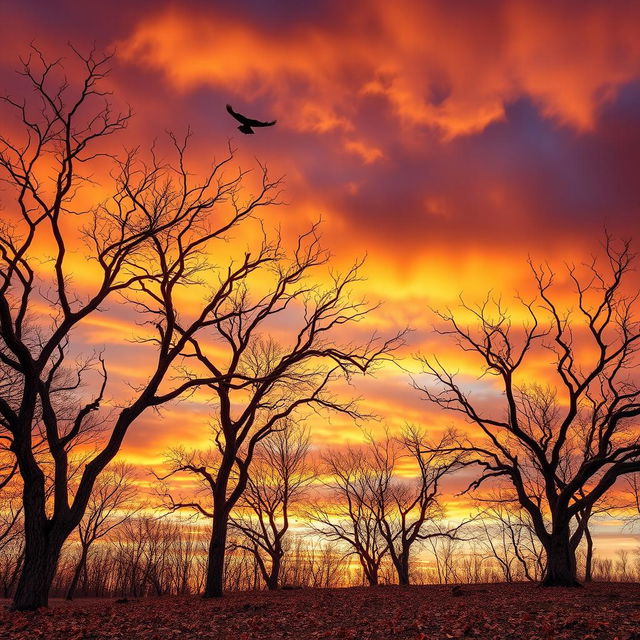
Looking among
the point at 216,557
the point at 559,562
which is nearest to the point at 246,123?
the point at 216,557

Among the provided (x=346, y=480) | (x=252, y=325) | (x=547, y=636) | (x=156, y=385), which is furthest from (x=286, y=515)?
(x=547, y=636)

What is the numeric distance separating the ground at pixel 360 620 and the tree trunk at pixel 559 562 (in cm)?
389

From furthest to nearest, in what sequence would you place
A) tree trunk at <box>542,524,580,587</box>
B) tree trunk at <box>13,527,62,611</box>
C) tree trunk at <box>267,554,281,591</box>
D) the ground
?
tree trunk at <box>267,554,281,591</box> < tree trunk at <box>542,524,580,587</box> < tree trunk at <box>13,527,62,611</box> < the ground

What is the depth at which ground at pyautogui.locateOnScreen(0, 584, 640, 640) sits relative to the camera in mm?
11055

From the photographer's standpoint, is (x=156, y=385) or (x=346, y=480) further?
(x=346, y=480)

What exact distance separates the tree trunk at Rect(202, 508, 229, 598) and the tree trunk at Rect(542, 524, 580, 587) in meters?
12.5

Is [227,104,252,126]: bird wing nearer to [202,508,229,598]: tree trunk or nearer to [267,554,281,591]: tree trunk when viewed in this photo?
[202,508,229,598]: tree trunk

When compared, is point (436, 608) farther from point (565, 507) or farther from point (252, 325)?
point (252, 325)

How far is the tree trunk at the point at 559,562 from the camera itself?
21875 millimetres

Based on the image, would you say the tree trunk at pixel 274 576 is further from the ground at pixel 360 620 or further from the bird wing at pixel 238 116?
the bird wing at pixel 238 116

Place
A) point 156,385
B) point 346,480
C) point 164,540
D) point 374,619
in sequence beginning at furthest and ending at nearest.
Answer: point 164,540, point 346,480, point 156,385, point 374,619

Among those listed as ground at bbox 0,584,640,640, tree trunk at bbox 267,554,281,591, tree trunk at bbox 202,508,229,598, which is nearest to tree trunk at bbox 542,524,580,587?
ground at bbox 0,584,640,640

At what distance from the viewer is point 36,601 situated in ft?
50.9

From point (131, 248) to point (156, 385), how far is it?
4.73 meters
